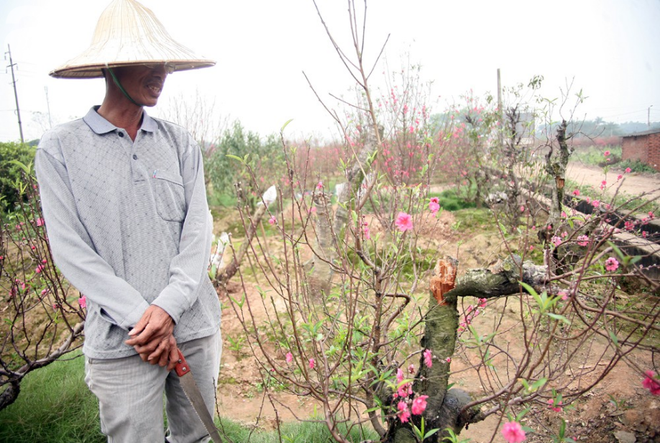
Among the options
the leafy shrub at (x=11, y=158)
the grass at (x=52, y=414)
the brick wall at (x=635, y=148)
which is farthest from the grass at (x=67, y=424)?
the brick wall at (x=635, y=148)

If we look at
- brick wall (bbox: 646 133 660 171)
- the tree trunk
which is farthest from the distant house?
the tree trunk

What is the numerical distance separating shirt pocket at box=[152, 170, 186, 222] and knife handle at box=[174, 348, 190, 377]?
19.4 inches

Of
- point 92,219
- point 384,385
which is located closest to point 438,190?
point 384,385

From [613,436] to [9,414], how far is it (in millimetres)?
3376

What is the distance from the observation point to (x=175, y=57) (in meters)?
1.47

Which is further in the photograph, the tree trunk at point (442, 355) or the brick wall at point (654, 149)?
the brick wall at point (654, 149)

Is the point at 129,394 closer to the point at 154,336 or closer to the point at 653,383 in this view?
the point at 154,336

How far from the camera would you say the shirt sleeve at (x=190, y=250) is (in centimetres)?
137

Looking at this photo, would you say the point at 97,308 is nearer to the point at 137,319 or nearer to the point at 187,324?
the point at 137,319

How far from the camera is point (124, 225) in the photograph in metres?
1.40

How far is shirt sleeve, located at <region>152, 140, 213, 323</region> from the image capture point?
1.37 metres

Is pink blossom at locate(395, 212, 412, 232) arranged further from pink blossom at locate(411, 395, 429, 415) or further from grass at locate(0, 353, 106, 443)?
grass at locate(0, 353, 106, 443)

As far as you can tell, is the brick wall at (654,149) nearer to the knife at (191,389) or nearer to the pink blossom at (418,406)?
the pink blossom at (418,406)

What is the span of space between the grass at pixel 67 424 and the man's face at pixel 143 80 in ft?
5.16
